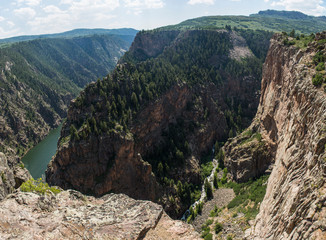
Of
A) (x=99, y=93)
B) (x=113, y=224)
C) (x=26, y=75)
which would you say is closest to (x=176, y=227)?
(x=113, y=224)

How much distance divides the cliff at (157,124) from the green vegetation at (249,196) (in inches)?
598

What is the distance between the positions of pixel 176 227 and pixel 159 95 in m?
68.5

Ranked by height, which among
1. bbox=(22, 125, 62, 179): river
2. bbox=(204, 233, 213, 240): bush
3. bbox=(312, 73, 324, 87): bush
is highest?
bbox=(312, 73, 324, 87): bush

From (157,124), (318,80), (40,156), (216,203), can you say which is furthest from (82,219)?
(40,156)

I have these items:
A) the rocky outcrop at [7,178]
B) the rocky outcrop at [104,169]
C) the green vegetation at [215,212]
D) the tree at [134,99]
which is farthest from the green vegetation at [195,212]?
the rocky outcrop at [7,178]

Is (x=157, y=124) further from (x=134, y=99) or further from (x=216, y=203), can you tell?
(x=216, y=203)

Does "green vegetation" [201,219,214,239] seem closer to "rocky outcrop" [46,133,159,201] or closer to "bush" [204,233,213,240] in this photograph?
"bush" [204,233,213,240]

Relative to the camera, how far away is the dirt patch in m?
55.7

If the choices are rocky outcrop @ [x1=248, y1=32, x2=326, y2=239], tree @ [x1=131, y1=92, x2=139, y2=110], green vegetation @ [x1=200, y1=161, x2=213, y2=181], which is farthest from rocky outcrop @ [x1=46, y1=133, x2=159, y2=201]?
rocky outcrop @ [x1=248, y1=32, x2=326, y2=239]

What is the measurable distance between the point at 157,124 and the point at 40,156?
74767 mm

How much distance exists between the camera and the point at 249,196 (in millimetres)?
51719

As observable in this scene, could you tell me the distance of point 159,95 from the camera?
88812mm

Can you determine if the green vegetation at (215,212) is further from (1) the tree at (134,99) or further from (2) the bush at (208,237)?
(1) the tree at (134,99)

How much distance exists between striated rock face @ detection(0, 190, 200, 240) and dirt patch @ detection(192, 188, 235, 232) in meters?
34.3
